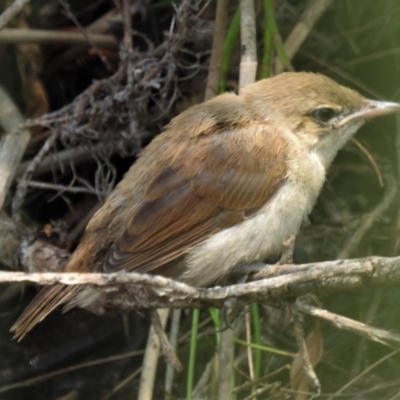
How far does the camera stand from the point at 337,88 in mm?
3770

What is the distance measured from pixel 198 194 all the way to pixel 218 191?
0.29 feet

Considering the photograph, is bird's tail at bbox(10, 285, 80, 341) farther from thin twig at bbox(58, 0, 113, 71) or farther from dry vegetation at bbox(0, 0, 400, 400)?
thin twig at bbox(58, 0, 113, 71)

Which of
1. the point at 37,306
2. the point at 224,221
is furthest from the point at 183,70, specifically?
the point at 37,306

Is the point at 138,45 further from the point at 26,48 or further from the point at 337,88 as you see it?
the point at 337,88

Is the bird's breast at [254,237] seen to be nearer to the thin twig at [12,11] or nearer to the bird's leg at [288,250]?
the bird's leg at [288,250]

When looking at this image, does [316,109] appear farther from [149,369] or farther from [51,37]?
[51,37]

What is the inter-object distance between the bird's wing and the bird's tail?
0.65 feet

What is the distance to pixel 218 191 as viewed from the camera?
139 inches

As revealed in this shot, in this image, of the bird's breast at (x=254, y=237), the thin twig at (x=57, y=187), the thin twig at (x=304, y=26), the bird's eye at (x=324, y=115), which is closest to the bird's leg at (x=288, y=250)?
the bird's breast at (x=254, y=237)

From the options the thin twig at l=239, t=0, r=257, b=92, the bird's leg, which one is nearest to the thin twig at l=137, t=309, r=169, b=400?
the bird's leg

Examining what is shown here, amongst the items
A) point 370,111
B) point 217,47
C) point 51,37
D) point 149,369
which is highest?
point 51,37

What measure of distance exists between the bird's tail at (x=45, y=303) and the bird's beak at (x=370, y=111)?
144cm

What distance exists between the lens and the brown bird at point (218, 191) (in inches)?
136

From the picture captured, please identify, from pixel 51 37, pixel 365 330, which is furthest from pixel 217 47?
pixel 365 330
